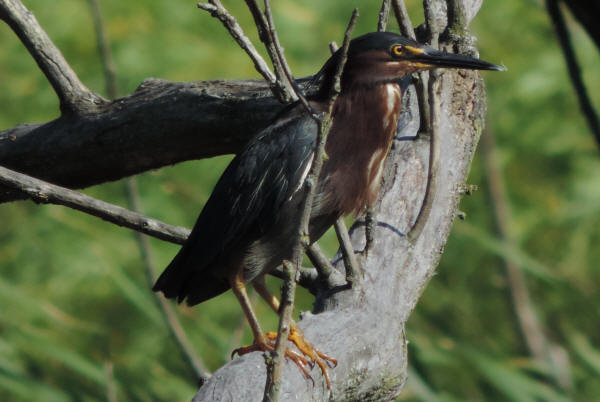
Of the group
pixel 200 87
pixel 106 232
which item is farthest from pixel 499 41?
pixel 200 87

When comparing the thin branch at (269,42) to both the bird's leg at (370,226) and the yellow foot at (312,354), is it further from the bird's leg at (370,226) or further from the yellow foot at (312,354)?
the yellow foot at (312,354)

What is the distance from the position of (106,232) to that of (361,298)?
421 centimetres

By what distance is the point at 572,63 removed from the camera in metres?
1.58

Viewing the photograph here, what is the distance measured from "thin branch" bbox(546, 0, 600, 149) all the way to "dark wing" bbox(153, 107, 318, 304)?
1454 mm

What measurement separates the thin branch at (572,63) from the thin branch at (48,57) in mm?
2458

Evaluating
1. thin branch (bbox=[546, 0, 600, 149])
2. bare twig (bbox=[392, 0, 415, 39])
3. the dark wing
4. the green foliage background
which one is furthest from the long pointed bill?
the green foliage background

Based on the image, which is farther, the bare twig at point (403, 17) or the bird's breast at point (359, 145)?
the bare twig at point (403, 17)

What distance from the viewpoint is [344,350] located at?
2594 mm

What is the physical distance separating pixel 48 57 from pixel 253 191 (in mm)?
1233

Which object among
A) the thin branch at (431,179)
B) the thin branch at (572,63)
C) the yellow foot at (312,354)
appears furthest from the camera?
the thin branch at (431,179)

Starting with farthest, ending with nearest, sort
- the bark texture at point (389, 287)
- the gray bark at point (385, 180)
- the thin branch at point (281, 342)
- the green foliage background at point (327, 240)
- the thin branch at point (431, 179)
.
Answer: the green foliage background at point (327, 240) < the thin branch at point (431, 179) < the gray bark at point (385, 180) < the bark texture at point (389, 287) < the thin branch at point (281, 342)

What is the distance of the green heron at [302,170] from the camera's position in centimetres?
296

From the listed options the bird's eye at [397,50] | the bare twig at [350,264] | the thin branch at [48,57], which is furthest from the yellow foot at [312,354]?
the thin branch at [48,57]

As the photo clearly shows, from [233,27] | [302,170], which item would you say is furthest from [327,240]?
[233,27]
